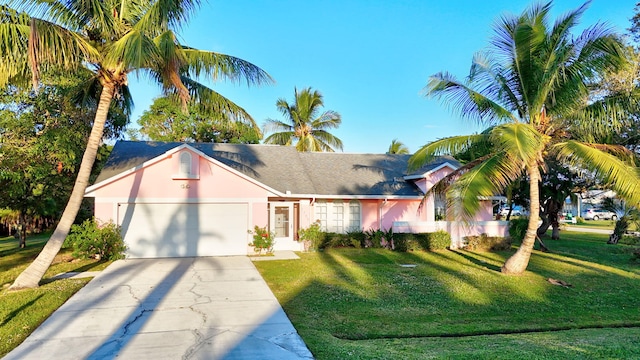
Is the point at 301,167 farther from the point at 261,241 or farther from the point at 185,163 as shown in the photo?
the point at 185,163

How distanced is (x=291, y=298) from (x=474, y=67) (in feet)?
28.4

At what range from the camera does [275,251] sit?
55.2 ft

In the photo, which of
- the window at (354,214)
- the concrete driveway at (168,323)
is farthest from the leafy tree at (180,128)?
the concrete driveway at (168,323)

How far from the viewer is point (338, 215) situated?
18797mm

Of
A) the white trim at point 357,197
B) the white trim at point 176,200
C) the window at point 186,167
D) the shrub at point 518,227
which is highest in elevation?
the window at point 186,167

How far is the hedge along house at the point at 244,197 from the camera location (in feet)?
49.6

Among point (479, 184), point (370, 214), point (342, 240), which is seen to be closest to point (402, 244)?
point (370, 214)

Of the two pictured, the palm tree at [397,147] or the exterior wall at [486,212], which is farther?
the palm tree at [397,147]

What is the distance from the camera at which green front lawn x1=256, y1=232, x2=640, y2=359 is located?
5965 millimetres

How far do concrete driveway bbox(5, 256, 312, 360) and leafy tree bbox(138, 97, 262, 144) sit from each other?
2294cm

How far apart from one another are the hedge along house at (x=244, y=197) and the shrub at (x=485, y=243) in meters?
0.43

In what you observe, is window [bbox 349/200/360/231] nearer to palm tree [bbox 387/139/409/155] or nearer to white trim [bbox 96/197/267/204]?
white trim [bbox 96/197/267/204]

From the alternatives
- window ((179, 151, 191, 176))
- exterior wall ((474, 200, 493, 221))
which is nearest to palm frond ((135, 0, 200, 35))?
window ((179, 151, 191, 176))

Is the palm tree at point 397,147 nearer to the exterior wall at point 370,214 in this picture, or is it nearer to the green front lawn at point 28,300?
the exterior wall at point 370,214
